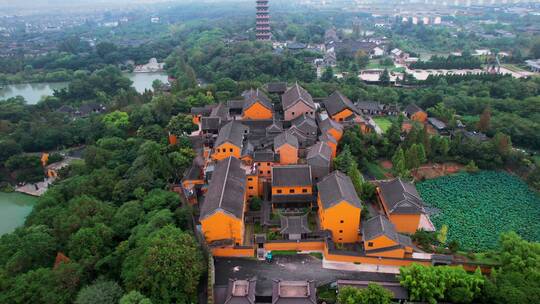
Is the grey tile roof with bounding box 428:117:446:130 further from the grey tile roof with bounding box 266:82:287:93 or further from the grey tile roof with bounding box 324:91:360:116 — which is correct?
the grey tile roof with bounding box 266:82:287:93

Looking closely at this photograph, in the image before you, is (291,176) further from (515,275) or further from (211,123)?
(515,275)

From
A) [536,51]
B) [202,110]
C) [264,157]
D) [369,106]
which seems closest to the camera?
[264,157]

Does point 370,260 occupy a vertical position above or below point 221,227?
below

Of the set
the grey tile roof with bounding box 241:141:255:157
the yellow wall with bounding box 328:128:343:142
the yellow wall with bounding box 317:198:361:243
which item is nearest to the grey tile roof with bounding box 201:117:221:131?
the grey tile roof with bounding box 241:141:255:157

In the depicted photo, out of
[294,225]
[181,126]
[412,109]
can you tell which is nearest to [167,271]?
[294,225]

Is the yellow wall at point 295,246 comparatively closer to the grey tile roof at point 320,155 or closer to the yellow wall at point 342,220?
the yellow wall at point 342,220

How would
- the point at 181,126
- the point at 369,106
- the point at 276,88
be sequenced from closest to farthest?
1. the point at 181,126
2. the point at 369,106
3. the point at 276,88

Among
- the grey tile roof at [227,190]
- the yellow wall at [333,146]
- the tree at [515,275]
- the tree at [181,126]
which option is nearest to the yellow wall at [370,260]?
the tree at [515,275]
